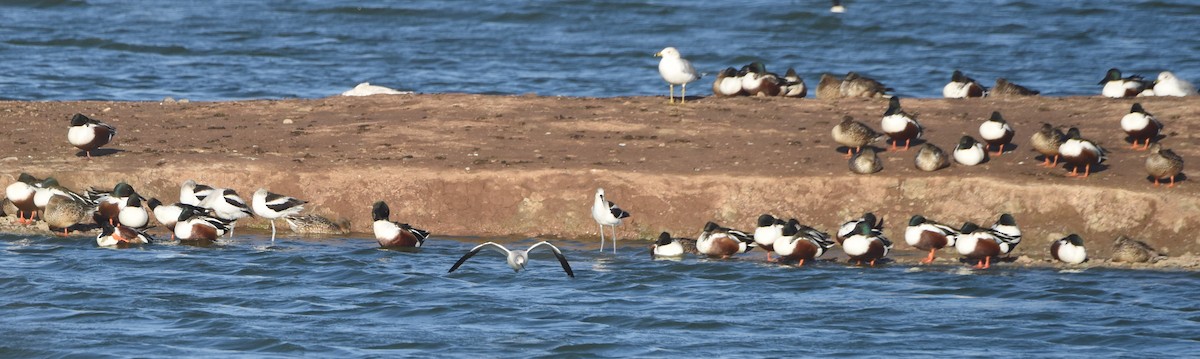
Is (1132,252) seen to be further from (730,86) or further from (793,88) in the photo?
(793,88)

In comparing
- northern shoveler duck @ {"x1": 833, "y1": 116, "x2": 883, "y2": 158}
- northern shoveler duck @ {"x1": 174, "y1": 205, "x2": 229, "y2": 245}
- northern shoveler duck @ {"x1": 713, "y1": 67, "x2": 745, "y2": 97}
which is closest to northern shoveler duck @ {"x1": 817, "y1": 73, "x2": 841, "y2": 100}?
northern shoveler duck @ {"x1": 713, "y1": 67, "x2": 745, "y2": 97}

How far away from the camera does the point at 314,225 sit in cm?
1803

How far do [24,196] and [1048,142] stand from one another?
35.5ft

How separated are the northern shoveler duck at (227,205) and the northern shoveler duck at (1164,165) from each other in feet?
30.3

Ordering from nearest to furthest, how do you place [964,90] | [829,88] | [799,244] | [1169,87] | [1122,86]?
[799,244], [1169,87], [1122,86], [829,88], [964,90]

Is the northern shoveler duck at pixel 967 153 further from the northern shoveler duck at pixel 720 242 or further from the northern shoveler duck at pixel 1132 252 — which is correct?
the northern shoveler duck at pixel 720 242

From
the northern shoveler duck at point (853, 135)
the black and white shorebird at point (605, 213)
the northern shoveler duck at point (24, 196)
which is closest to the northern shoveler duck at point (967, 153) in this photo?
the northern shoveler duck at point (853, 135)

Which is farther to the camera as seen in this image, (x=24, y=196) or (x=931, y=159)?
(x=931, y=159)

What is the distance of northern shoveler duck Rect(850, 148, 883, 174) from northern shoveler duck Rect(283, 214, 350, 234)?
5474 millimetres

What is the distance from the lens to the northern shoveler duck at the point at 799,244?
52.9 ft

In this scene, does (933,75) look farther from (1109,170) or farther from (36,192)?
(36,192)

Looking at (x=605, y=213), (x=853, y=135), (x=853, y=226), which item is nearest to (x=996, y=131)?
(x=853, y=135)

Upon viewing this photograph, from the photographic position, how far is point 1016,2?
45.4 m

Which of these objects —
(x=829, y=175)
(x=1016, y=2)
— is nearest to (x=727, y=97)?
(x=829, y=175)
